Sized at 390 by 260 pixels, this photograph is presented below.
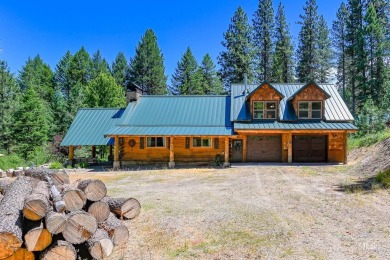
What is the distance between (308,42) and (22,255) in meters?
41.2

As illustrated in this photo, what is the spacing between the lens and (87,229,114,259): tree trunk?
524 centimetres

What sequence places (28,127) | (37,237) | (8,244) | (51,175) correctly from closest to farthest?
(8,244), (37,237), (51,175), (28,127)

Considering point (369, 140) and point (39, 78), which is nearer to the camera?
point (369, 140)

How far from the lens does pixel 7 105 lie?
106 feet

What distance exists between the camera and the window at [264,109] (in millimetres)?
20969

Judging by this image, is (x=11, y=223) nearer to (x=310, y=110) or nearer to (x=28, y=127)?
(x=310, y=110)

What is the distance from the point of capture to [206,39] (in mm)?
41500

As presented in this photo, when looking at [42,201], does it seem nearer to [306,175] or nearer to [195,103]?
[306,175]

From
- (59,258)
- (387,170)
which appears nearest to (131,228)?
(59,258)

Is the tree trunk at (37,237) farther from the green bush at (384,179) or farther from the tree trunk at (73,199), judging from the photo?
the green bush at (384,179)

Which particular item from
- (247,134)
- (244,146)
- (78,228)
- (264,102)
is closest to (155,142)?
(244,146)

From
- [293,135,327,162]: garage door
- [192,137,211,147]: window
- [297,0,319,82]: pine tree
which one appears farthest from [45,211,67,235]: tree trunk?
[297,0,319,82]: pine tree

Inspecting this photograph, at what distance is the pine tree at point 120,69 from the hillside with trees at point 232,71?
175 millimetres

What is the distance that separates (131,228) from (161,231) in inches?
30.3
